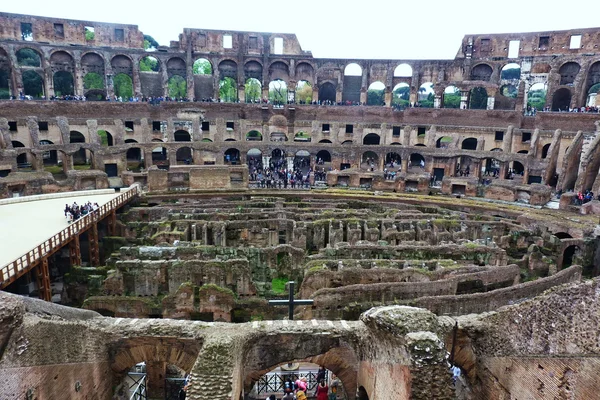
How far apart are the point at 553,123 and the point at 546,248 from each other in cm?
1646

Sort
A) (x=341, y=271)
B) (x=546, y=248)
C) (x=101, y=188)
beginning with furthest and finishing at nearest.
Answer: (x=101, y=188) → (x=546, y=248) → (x=341, y=271)

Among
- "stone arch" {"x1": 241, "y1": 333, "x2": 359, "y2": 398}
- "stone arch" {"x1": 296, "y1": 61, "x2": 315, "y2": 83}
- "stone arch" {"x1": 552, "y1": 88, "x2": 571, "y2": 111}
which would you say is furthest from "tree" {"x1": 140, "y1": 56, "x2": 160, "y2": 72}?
"stone arch" {"x1": 241, "y1": 333, "x2": 359, "y2": 398}

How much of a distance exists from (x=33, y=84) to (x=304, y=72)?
23.3m

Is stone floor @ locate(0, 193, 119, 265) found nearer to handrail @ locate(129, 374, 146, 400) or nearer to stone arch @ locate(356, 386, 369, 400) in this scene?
handrail @ locate(129, 374, 146, 400)

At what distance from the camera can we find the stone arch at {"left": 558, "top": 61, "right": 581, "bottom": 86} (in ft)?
118

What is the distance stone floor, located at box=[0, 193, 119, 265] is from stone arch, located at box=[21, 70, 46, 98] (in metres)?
19.7

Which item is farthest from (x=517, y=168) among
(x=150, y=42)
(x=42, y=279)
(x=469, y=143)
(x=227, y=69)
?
(x=150, y=42)

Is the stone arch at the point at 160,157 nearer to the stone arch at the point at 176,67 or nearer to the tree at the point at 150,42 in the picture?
the stone arch at the point at 176,67

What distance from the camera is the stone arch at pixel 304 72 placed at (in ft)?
135

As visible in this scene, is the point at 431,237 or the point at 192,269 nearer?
the point at 192,269

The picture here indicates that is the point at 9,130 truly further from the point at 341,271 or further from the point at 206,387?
the point at 206,387

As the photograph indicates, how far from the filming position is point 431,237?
1995cm

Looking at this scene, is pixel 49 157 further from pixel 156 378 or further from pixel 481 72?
pixel 481 72

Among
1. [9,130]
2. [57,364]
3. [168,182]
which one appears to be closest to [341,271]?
[57,364]
